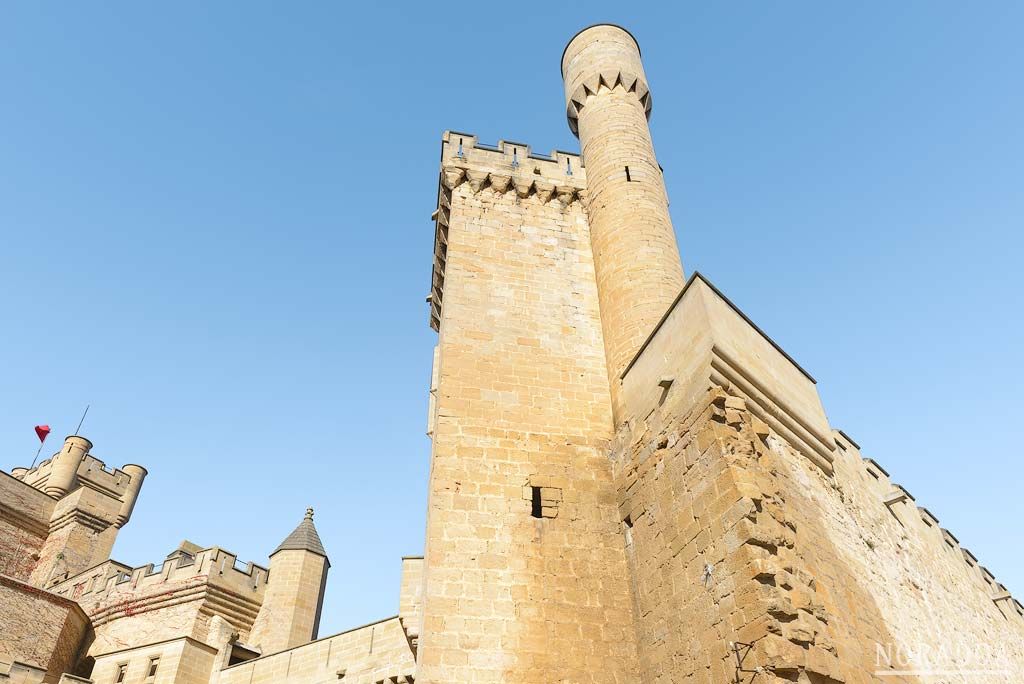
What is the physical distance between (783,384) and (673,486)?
2.21m

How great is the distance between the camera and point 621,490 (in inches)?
328

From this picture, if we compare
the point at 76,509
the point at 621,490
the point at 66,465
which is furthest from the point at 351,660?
the point at 66,465

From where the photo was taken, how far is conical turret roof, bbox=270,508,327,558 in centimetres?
1973

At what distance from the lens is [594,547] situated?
308 inches

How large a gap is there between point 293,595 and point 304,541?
5.08 feet

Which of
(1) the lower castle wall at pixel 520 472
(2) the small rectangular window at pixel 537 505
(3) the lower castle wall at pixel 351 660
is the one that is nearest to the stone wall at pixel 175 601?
(3) the lower castle wall at pixel 351 660

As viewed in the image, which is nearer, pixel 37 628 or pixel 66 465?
pixel 37 628

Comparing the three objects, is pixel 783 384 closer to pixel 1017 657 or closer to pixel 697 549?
pixel 697 549

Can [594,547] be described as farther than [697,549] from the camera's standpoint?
Yes

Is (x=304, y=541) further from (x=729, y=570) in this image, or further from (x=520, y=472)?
(x=729, y=570)

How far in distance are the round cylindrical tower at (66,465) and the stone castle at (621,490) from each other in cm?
1307

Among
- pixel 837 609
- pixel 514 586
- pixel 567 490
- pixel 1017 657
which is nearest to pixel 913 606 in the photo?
pixel 837 609

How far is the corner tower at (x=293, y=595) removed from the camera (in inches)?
719

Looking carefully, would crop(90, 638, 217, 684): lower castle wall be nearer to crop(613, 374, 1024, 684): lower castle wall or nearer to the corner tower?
the corner tower
